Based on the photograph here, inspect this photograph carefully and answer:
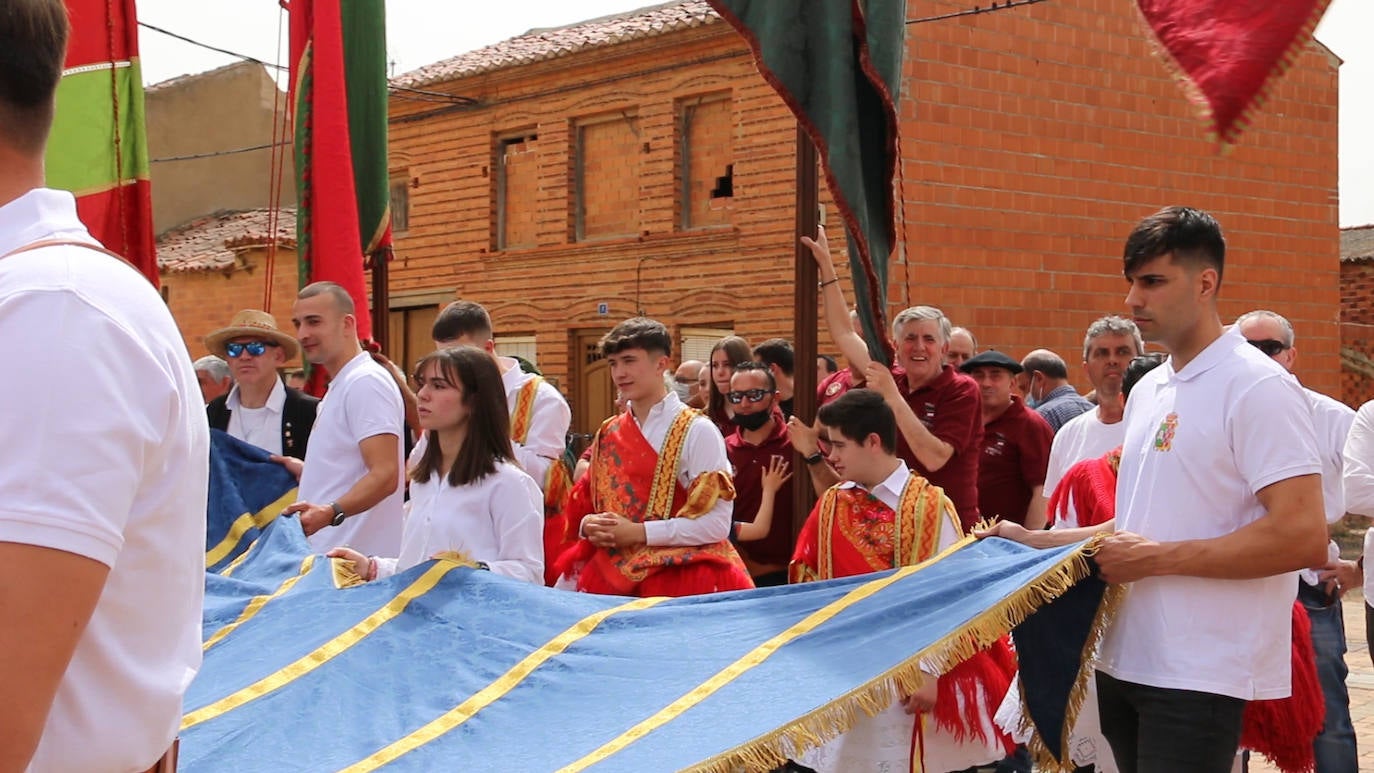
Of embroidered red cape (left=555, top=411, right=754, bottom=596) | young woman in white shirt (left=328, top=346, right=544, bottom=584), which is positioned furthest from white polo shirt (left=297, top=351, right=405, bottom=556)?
embroidered red cape (left=555, top=411, right=754, bottom=596)

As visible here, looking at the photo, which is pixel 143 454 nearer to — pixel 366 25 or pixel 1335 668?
pixel 1335 668

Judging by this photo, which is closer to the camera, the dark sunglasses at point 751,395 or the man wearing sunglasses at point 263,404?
the man wearing sunglasses at point 263,404

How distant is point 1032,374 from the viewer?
389 inches

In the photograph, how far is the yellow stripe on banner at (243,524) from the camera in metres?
5.30

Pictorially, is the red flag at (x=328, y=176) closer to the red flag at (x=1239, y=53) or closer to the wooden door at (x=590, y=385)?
the red flag at (x=1239, y=53)

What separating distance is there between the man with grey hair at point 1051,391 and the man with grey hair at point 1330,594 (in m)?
2.02

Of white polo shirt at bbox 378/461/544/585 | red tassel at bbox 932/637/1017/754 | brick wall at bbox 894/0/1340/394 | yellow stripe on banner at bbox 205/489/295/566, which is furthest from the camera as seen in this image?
brick wall at bbox 894/0/1340/394

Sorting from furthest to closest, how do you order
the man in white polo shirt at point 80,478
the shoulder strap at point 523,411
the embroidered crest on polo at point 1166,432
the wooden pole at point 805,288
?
the shoulder strap at point 523,411, the wooden pole at point 805,288, the embroidered crest on polo at point 1166,432, the man in white polo shirt at point 80,478

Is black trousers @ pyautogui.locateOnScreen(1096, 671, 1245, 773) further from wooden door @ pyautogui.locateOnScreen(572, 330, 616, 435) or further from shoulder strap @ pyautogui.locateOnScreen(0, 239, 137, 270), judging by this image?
wooden door @ pyautogui.locateOnScreen(572, 330, 616, 435)

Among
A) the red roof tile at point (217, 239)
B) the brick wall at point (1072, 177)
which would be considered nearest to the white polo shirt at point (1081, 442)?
the brick wall at point (1072, 177)

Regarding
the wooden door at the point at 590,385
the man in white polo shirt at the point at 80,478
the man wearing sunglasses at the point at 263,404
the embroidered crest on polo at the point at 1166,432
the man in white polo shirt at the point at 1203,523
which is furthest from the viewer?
the wooden door at the point at 590,385

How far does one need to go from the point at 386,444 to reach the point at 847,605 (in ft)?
6.57

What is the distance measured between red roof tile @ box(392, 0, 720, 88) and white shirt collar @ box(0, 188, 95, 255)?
1676 cm

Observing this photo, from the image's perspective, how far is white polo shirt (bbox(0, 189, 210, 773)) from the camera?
1318 mm
